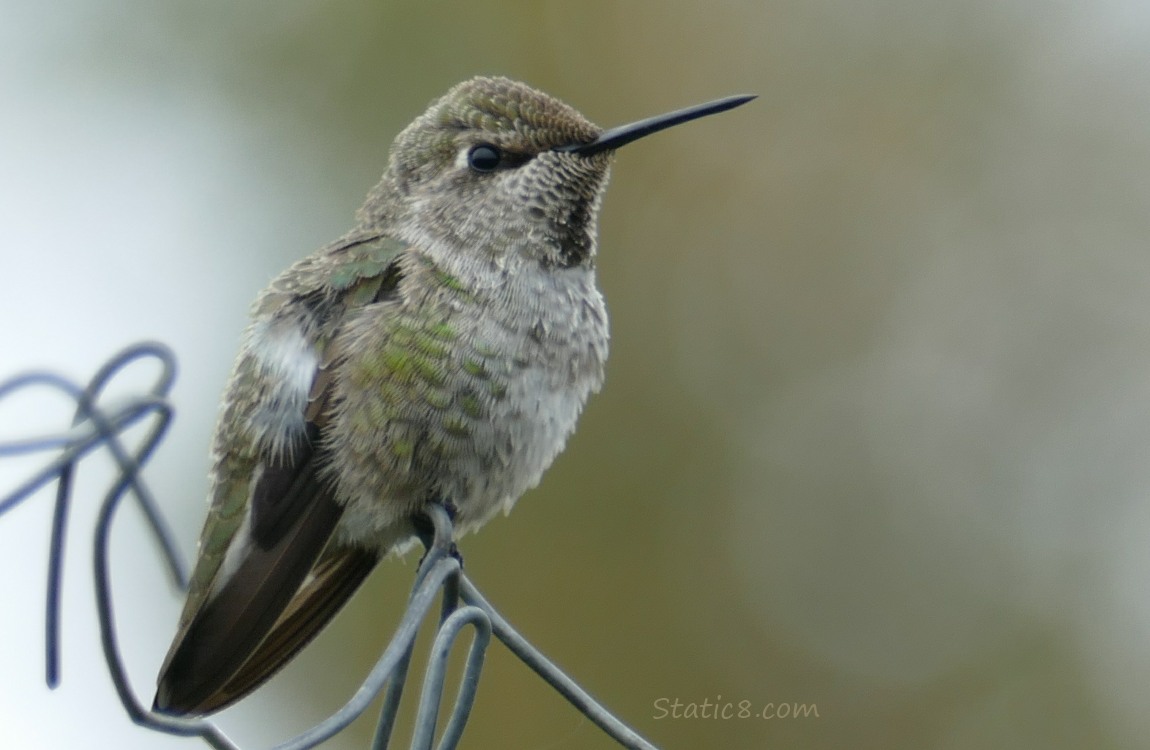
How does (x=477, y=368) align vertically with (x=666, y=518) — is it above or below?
above

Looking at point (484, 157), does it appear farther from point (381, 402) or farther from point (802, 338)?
point (802, 338)

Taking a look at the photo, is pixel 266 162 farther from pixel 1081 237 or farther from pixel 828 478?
pixel 1081 237

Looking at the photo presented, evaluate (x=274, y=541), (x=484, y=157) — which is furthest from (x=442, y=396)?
(x=484, y=157)

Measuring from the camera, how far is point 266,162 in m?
8.27

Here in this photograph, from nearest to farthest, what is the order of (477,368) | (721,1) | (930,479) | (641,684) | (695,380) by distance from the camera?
1. (477,368)
2. (641,684)
3. (695,380)
4. (930,479)
5. (721,1)

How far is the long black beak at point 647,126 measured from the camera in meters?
2.94

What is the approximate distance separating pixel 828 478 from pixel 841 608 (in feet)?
2.73

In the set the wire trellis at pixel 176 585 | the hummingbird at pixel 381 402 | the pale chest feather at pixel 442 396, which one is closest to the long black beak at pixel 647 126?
the hummingbird at pixel 381 402

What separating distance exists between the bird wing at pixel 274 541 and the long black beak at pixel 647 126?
1.80 ft

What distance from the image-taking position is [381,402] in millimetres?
2943

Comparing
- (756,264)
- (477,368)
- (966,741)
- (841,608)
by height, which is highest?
(477,368)

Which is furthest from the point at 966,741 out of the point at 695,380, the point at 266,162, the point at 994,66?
the point at 266,162

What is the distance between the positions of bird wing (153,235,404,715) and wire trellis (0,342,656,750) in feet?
2.49

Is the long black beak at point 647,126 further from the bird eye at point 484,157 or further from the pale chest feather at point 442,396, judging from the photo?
the pale chest feather at point 442,396
